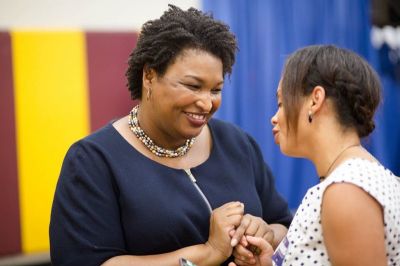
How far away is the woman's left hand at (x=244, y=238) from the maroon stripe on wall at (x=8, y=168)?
1885 mm

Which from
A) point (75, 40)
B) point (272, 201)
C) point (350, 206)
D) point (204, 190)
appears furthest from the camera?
point (75, 40)

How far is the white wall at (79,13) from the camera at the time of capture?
3.14 meters

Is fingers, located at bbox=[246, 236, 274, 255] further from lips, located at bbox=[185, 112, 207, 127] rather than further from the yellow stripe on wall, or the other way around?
the yellow stripe on wall

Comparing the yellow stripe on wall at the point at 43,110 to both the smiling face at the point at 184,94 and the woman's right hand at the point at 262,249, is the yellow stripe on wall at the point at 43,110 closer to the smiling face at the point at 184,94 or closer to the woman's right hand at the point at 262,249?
the smiling face at the point at 184,94

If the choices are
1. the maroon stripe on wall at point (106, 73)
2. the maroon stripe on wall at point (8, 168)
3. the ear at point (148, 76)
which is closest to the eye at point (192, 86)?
the ear at point (148, 76)

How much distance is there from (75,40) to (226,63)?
1688mm

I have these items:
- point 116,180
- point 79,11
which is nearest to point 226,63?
point 116,180

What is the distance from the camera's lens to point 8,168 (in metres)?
3.02

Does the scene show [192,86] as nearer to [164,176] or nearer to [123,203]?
[164,176]

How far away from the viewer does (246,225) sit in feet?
5.20

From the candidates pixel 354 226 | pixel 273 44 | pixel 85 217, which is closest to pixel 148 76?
pixel 85 217

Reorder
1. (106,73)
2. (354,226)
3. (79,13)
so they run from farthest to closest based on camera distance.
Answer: (79,13), (106,73), (354,226)

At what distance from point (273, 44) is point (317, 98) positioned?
8.66ft

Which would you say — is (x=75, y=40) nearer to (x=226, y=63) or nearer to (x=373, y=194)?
(x=226, y=63)
